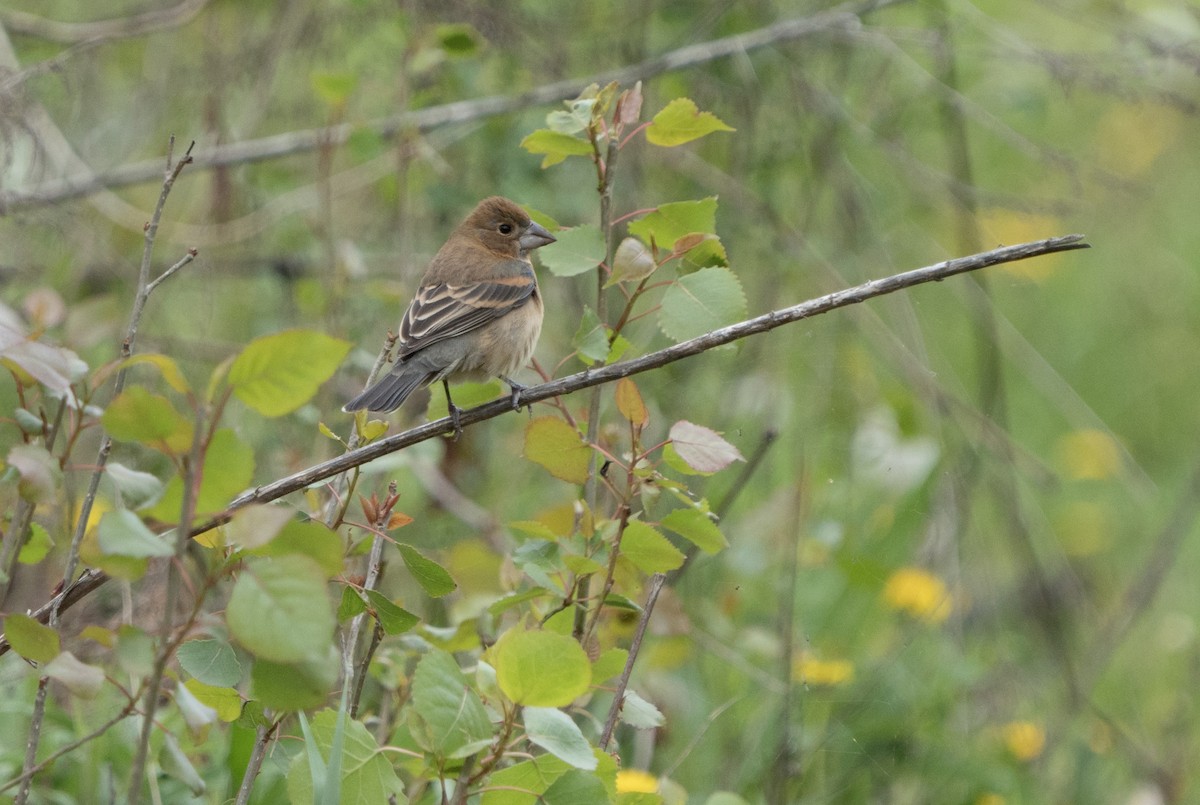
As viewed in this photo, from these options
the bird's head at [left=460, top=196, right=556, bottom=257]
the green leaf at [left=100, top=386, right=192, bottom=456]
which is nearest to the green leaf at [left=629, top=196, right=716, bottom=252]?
the green leaf at [left=100, top=386, right=192, bottom=456]

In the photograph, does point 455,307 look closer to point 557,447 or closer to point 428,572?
point 557,447

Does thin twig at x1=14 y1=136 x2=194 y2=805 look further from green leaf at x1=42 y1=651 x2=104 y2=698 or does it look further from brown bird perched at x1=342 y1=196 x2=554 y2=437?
brown bird perched at x1=342 y1=196 x2=554 y2=437

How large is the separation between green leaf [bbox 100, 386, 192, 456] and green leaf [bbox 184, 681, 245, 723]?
708mm

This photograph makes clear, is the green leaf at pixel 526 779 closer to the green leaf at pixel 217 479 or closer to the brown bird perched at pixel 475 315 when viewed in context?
the green leaf at pixel 217 479

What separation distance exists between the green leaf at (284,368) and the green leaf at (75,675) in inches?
17.8

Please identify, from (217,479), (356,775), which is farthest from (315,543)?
(356,775)

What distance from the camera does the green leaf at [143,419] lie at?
1.40 m

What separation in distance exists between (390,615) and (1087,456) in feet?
20.2

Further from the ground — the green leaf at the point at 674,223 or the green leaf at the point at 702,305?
the green leaf at the point at 674,223

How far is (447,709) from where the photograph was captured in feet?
5.73

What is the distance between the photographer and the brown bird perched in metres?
3.56

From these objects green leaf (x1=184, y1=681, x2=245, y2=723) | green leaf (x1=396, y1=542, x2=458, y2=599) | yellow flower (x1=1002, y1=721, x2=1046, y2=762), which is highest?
green leaf (x1=396, y1=542, x2=458, y2=599)

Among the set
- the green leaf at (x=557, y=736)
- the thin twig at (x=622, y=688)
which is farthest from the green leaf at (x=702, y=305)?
the green leaf at (x=557, y=736)

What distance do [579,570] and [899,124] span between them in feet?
12.3
